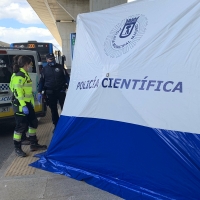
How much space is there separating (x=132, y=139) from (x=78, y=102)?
1044mm

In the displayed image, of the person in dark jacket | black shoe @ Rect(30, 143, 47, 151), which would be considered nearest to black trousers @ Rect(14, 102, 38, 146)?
black shoe @ Rect(30, 143, 47, 151)

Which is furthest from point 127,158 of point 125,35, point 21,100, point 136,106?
point 21,100

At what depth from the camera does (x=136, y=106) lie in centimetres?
341

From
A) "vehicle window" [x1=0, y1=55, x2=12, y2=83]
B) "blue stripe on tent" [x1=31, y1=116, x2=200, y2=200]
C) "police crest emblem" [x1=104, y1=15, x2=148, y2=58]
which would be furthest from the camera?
"vehicle window" [x1=0, y1=55, x2=12, y2=83]

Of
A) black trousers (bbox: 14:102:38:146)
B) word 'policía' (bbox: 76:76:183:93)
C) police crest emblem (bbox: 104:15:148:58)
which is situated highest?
police crest emblem (bbox: 104:15:148:58)

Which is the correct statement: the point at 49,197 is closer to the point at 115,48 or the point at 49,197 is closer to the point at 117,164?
the point at 117,164

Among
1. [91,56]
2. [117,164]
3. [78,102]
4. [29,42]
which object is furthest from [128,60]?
[29,42]

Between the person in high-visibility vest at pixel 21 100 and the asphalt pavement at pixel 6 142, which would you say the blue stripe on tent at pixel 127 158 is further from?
the asphalt pavement at pixel 6 142

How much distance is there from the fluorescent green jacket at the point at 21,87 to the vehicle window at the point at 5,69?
59.5 inches

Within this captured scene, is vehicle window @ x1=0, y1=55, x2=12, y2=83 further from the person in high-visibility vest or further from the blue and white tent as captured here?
the blue and white tent

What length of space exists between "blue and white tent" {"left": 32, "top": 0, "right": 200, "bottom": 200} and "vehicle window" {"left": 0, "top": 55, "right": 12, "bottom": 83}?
2580mm

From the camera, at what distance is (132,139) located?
3469 millimetres

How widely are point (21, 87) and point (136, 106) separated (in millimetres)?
2299

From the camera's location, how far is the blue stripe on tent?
306cm
